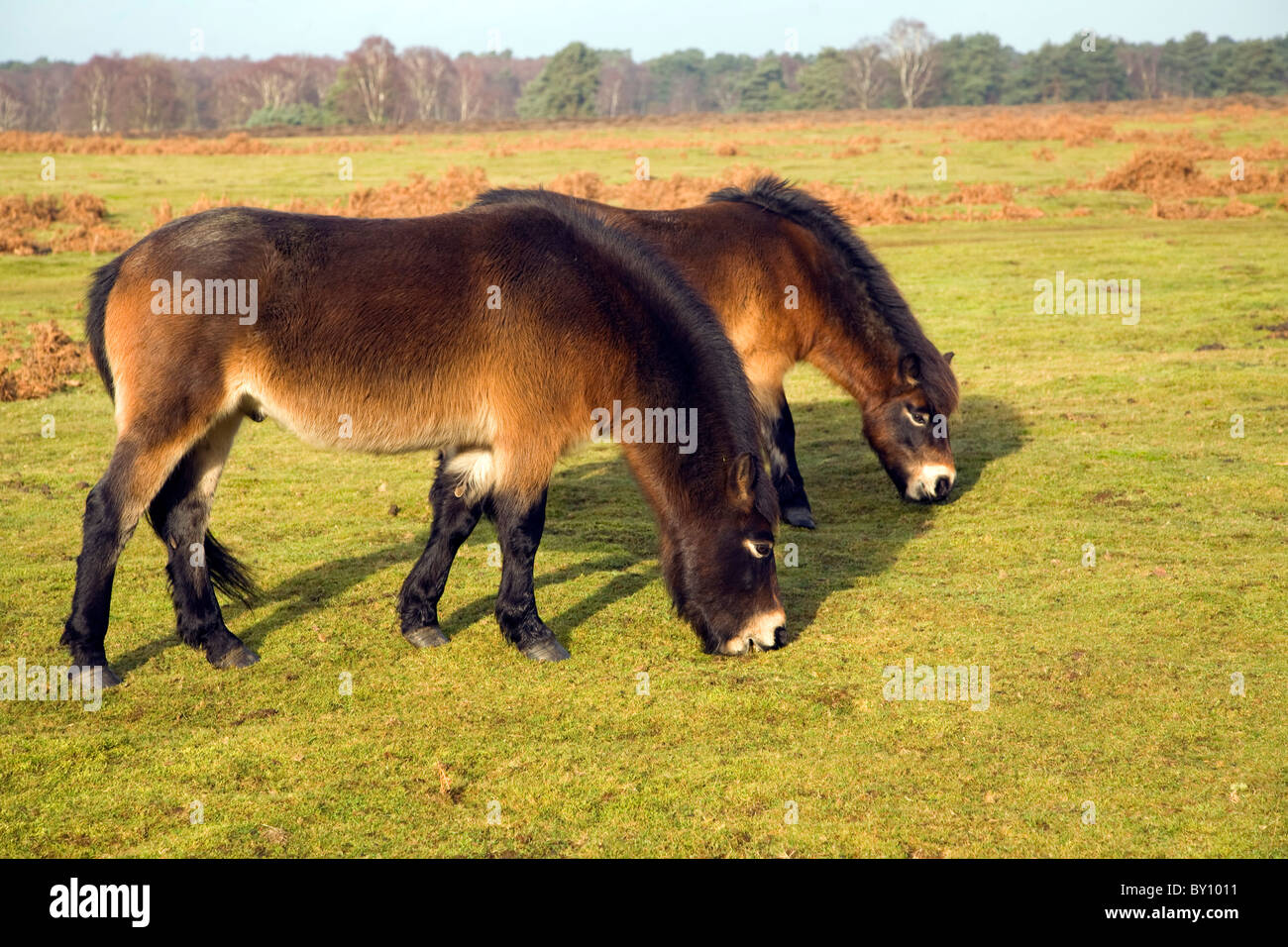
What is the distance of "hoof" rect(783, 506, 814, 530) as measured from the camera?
9.09 metres

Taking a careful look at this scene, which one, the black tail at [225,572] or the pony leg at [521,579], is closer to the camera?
the pony leg at [521,579]

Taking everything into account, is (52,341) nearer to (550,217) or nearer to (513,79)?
(550,217)

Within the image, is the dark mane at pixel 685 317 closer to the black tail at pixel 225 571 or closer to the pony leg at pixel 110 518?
the pony leg at pixel 110 518

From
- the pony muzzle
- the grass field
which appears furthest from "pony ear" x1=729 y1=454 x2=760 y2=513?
the pony muzzle

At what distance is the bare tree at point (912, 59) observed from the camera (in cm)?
8606

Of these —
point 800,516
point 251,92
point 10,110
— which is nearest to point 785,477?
point 800,516

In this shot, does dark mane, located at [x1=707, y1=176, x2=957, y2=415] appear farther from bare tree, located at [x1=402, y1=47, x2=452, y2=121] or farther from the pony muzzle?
bare tree, located at [x1=402, y1=47, x2=452, y2=121]

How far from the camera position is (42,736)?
5449mm

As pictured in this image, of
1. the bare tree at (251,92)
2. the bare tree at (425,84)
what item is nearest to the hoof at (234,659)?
the bare tree at (425,84)

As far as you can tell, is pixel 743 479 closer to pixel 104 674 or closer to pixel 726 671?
pixel 726 671

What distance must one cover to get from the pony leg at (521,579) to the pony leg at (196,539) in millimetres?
1489

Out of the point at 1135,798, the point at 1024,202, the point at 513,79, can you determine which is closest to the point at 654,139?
the point at 1024,202

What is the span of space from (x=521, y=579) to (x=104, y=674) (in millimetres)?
2290
